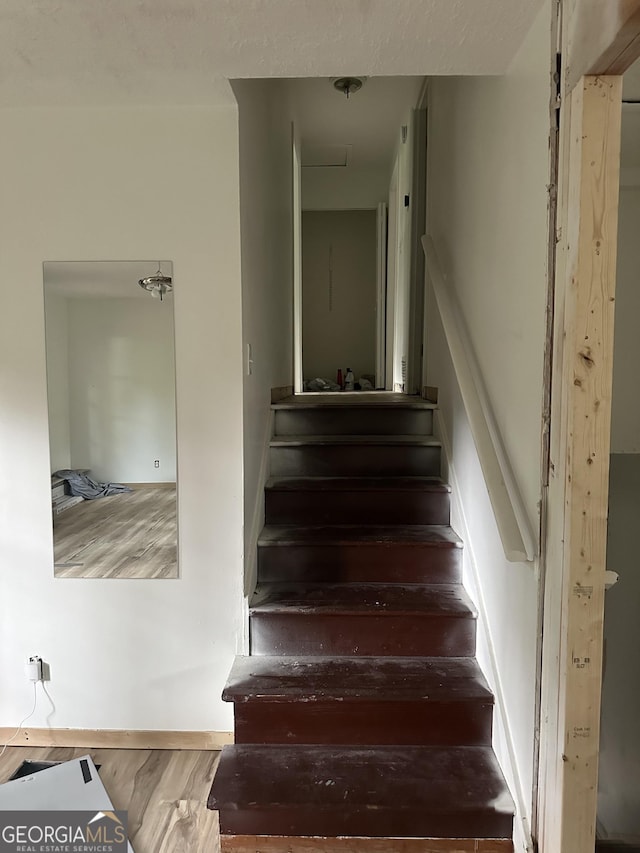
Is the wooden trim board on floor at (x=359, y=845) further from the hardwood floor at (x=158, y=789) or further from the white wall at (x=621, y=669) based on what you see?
the white wall at (x=621, y=669)

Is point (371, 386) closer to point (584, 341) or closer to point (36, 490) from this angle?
point (36, 490)

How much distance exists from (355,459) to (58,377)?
1382 mm

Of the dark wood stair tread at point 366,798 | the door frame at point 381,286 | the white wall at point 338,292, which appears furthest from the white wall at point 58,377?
the white wall at point 338,292

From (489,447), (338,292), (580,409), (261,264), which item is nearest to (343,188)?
(338,292)

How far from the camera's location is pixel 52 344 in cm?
203

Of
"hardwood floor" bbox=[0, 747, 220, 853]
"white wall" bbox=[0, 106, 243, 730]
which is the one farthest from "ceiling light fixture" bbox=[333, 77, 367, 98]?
"hardwood floor" bbox=[0, 747, 220, 853]

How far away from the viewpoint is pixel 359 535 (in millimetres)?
2338

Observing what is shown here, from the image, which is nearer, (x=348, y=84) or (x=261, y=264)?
(x=261, y=264)

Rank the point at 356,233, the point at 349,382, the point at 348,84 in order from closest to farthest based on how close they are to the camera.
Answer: the point at 348,84, the point at 349,382, the point at 356,233

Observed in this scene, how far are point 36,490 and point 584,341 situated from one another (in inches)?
76.8

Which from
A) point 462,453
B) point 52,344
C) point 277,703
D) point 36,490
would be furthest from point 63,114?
point 277,703

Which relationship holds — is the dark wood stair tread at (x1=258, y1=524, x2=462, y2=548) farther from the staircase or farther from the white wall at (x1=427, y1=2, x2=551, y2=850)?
the white wall at (x1=427, y1=2, x2=551, y2=850)

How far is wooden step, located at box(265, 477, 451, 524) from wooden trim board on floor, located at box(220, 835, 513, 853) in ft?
3.85

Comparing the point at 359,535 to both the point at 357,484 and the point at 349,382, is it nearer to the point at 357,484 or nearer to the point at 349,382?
the point at 357,484
